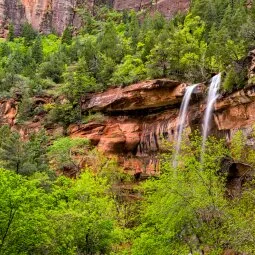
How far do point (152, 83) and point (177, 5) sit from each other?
155 feet

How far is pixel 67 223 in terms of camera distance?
Result: 74.8 feet

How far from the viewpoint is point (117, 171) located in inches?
1602

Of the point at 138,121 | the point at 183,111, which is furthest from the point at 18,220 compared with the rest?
the point at 138,121

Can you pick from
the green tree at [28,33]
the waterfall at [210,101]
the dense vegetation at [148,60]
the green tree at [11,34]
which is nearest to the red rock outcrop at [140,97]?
the dense vegetation at [148,60]

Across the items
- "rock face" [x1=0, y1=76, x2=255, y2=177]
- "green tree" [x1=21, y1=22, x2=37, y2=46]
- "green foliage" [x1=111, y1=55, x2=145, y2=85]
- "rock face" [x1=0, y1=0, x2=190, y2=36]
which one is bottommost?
"rock face" [x1=0, y1=76, x2=255, y2=177]

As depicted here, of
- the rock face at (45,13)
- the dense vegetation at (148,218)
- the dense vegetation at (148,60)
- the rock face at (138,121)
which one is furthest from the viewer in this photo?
the rock face at (45,13)

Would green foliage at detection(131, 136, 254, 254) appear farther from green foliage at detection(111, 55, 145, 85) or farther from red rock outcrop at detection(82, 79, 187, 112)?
green foliage at detection(111, 55, 145, 85)

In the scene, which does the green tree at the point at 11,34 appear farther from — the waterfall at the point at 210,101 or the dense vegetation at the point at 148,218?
the dense vegetation at the point at 148,218

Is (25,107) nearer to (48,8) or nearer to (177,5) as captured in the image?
(177,5)

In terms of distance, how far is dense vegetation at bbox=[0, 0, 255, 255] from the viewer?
21.7 m

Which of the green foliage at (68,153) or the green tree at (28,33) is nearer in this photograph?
the green foliage at (68,153)

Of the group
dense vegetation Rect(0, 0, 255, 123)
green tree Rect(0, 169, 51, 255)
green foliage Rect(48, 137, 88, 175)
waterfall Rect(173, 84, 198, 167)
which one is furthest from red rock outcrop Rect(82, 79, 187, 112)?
green tree Rect(0, 169, 51, 255)

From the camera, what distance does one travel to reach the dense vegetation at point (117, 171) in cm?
2169

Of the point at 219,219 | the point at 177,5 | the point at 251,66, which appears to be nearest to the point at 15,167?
the point at 219,219
